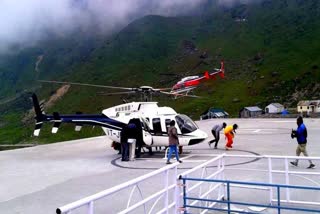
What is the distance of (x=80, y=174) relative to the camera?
13289mm

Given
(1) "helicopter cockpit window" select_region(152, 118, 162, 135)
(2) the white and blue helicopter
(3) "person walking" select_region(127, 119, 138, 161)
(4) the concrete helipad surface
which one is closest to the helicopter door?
(2) the white and blue helicopter

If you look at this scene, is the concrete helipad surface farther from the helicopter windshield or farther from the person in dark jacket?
the helicopter windshield

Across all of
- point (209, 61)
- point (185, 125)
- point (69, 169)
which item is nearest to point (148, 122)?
point (185, 125)

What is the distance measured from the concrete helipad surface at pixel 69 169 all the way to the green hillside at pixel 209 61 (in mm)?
61110

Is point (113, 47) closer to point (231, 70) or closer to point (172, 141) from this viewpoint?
point (231, 70)

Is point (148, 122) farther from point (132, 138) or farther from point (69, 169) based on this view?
point (69, 169)

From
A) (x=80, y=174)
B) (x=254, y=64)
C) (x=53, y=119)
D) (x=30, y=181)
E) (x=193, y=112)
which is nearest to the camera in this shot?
(x=30, y=181)

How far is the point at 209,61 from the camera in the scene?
5079 inches

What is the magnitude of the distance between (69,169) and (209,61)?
386ft

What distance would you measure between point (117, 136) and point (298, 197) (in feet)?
32.6

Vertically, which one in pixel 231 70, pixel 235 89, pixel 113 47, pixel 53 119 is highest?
pixel 113 47

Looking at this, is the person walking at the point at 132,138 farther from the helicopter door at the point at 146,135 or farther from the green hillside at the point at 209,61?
the green hillside at the point at 209,61

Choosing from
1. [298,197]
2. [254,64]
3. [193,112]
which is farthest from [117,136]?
[254,64]

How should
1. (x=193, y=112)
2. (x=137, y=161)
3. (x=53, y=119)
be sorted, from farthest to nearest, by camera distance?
(x=193, y=112) → (x=53, y=119) → (x=137, y=161)
